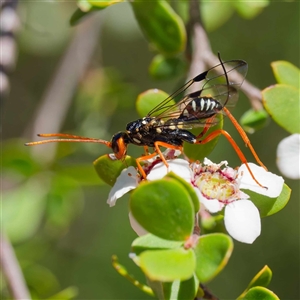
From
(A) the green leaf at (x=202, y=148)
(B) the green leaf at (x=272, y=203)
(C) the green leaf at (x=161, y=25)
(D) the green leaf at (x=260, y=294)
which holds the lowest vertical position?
(D) the green leaf at (x=260, y=294)

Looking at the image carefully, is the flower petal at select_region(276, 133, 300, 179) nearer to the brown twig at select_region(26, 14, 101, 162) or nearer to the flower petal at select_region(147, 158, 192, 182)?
the flower petal at select_region(147, 158, 192, 182)

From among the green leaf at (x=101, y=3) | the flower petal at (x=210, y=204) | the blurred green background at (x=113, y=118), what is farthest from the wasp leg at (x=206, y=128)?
the blurred green background at (x=113, y=118)

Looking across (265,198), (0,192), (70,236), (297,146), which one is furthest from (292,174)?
(70,236)

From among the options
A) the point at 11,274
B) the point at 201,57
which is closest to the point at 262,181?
the point at 201,57

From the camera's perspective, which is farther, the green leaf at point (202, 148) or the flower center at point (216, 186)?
the green leaf at point (202, 148)

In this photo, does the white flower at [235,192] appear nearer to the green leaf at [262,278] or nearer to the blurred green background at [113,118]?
the green leaf at [262,278]

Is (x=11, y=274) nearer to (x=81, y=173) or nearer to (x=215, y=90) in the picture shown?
(x=81, y=173)
